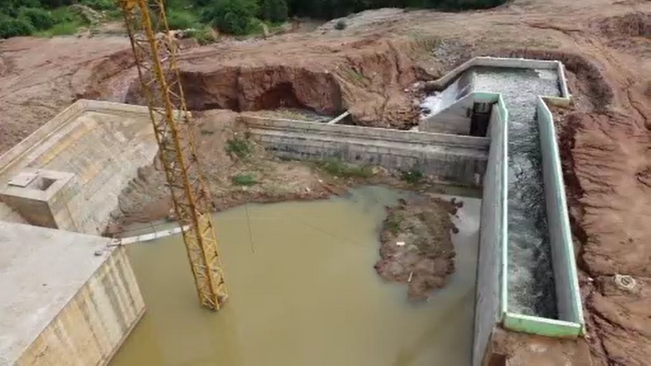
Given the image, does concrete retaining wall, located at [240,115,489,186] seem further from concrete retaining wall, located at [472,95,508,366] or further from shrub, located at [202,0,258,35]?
shrub, located at [202,0,258,35]

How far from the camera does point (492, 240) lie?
14188 millimetres

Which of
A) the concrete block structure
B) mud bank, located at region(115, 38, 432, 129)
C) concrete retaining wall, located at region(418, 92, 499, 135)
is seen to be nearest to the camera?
the concrete block structure

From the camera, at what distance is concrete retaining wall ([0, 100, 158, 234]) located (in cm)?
1700

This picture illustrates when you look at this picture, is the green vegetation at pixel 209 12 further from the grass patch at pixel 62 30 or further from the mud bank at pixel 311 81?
the mud bank at pixel 311 81

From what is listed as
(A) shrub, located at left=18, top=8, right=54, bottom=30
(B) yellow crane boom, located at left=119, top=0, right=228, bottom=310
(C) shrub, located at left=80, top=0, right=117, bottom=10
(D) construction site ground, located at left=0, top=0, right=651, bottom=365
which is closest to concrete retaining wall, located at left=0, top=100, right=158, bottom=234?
(D) construction site ground, located at left=0, top=0, right=651, bottom=365

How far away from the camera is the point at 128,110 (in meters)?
20.4

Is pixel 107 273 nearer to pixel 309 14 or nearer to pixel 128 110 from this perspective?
pixel 128 110

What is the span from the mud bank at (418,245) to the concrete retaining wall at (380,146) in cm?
142

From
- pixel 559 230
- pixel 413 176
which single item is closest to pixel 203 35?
pixel 413 176

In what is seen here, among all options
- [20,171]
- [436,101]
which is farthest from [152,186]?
[436,101]

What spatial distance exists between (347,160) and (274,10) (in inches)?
769

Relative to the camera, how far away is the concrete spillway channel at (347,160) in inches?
468

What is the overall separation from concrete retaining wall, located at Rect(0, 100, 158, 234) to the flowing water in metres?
12.7

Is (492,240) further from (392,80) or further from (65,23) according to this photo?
(65,23)
